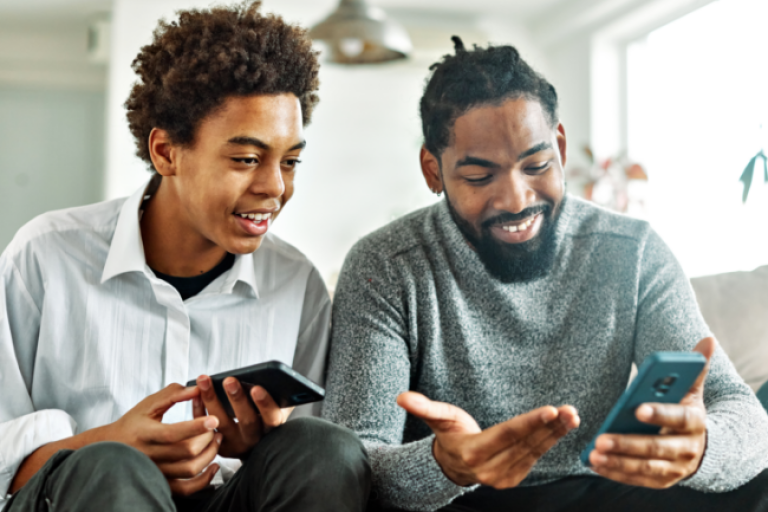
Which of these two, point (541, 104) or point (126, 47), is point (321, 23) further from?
point (126, 47)

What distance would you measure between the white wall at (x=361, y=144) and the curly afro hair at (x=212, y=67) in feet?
10.3

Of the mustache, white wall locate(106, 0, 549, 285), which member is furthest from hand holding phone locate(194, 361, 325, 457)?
white wall locate(106, 0, 549, 285)

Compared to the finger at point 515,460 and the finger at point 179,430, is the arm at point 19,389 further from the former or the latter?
the finger at point 515,460

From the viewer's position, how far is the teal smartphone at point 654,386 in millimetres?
735

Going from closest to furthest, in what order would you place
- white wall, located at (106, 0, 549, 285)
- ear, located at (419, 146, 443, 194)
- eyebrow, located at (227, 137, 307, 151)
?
eyebrow, located at (227, 137, 307, 151), ear, located at (419, 146, 443, 194), white wall, located at (106, 0, 549, 285)

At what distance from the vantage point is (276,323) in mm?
1320

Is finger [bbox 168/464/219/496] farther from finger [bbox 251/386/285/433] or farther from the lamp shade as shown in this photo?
the lamp shade

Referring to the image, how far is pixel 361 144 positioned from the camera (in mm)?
4684

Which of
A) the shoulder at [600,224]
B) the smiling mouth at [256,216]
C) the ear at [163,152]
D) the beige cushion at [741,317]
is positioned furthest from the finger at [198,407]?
the beige cushion at [741,317]

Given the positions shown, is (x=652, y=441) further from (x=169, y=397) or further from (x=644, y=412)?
(x=169, y=397)

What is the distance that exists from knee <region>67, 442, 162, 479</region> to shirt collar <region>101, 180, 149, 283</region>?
1.38 ft

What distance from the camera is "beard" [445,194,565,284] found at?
1.30 meters

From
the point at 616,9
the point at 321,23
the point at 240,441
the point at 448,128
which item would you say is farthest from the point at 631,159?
the point at 240,441

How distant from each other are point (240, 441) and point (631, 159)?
3.66m
